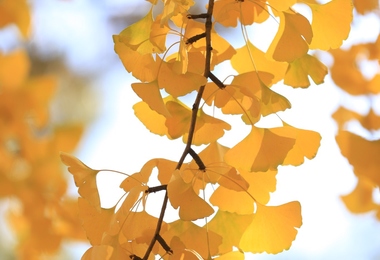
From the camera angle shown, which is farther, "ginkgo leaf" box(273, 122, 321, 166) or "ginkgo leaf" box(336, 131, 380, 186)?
"ginkgo leaf" box(336, 131, 380, 186)

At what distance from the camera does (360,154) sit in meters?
0.60

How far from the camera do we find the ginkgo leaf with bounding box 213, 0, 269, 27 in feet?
1.37

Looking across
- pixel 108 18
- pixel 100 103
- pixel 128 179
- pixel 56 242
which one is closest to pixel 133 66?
pixel 128 179

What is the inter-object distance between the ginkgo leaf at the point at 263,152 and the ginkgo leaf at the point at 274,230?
0.04 m

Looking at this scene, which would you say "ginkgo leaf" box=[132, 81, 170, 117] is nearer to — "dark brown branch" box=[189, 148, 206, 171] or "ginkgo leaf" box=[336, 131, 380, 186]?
"dark brown branch" box=[189, 148, 206, 171]

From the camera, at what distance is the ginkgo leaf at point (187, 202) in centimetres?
35

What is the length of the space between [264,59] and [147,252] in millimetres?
203

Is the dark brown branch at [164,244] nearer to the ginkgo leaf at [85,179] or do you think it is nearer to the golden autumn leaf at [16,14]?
the ginkgo leaf at [85,179]

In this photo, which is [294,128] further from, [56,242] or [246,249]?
[56,242]

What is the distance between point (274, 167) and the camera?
0.38 m

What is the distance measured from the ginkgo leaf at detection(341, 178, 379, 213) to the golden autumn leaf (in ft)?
1.89

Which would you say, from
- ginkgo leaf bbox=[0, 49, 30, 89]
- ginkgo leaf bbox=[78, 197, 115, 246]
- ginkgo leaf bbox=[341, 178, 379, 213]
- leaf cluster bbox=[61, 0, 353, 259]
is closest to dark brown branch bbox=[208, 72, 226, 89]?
leaf cluster bbox=[61, 0, 353, 259]

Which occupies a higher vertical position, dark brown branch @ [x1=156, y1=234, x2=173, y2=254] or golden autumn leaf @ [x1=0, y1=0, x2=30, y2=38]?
golden autumn leaf @ [x1=0, y1=0, x2=30, y2=38]

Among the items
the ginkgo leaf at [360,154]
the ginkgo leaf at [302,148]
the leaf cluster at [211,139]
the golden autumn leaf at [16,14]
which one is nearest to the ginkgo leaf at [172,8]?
the leaf cluster at [211,139]
